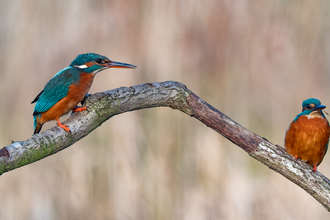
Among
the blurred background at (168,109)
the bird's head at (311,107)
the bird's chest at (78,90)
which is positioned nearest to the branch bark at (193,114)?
the bird's chest at (78,90)

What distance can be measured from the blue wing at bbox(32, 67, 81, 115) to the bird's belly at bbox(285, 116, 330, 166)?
1.13 meters

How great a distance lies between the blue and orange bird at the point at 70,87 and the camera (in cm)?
156

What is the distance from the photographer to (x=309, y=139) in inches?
65.7

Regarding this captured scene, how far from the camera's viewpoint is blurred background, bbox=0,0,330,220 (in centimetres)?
268

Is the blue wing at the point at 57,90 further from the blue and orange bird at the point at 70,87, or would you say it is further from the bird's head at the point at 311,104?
the bird's head at the point at 311,104

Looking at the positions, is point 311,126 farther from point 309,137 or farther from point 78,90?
point 78,90

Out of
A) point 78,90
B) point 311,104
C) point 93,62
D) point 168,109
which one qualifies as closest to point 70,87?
point 78,90

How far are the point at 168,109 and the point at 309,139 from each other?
1.36 metres

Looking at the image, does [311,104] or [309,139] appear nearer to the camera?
[311,104]

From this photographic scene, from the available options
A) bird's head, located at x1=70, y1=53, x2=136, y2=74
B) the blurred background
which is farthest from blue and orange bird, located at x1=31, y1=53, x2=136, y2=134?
the blurred background

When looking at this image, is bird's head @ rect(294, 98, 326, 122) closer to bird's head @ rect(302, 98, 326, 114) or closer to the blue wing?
bird's head @ rect(302, 98, 326, 114)

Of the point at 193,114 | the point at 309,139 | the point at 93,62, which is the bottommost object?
the point at 309,139

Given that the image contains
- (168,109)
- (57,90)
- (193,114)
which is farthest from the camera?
(168,109)

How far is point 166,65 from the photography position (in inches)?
113
